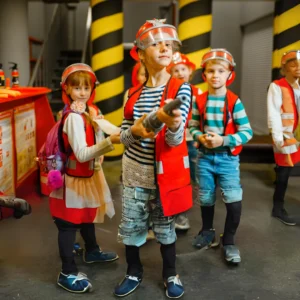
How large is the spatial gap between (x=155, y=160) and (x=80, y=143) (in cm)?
43

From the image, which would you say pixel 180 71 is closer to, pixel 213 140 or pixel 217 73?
pixel 217 73

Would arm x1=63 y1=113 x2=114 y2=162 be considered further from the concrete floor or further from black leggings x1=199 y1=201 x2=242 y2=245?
black leggings x1=199 y1=201 x2=242 y2=245

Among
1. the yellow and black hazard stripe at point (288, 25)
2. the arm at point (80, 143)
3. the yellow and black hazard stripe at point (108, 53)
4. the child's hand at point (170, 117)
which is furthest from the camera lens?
the yellow and black hazard stripe at point (108, 53)

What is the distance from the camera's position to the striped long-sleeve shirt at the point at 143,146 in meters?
2.11

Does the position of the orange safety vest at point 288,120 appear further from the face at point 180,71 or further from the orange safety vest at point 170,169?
the orange safety vest at point 170,169

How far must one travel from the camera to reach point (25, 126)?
4.20m

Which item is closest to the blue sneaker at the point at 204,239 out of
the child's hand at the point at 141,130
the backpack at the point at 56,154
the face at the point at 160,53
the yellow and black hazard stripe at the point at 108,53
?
the backpack at the point at 56,154

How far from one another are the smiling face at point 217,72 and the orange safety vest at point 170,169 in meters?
0.60

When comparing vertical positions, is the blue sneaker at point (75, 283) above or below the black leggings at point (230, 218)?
below

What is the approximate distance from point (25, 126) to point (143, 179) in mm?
2364

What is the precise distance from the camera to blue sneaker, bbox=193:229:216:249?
304cm

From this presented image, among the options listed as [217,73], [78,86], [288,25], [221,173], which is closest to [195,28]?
[288,25]

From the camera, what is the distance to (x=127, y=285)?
237 cm

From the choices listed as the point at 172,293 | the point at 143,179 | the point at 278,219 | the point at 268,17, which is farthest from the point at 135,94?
the point at 268,17
